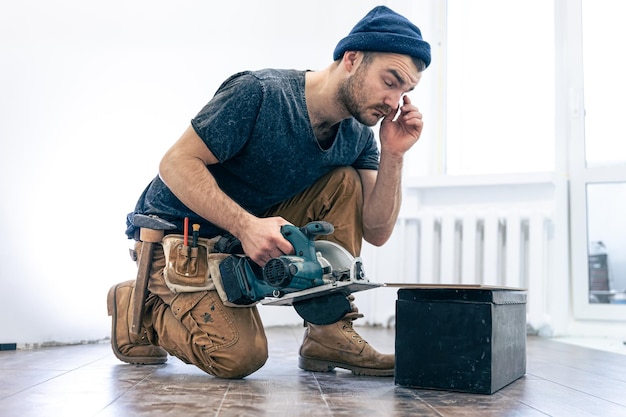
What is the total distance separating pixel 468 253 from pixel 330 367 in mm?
1778

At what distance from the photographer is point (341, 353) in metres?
1.78

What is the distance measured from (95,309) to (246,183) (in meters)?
0.99

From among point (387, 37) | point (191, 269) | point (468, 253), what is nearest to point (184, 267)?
point (191, 269)

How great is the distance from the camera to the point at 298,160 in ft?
5.85

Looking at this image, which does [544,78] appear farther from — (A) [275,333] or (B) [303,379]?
(B) [303,379]

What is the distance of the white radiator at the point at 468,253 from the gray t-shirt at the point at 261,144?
1.61 metres

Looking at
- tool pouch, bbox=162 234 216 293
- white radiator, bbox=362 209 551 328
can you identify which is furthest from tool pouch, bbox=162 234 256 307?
white radiator, bbox=362 209 551 328

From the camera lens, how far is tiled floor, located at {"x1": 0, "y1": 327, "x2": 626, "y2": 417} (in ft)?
4.04

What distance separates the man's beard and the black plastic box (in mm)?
478

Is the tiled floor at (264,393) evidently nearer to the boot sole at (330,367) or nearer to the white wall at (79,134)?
the boot sole at (330,367)

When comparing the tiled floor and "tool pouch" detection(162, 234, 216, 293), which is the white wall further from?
"tool pouch" detection(162, 234, 216, 293)

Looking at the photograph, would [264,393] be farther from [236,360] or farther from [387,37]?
[387,37]

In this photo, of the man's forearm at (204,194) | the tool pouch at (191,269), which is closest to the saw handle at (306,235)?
the man's forearm at (204,194)

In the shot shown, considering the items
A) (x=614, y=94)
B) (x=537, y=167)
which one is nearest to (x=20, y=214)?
(x=537, y=167)
